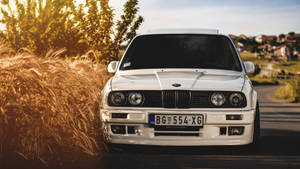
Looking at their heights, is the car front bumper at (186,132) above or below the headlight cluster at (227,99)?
below

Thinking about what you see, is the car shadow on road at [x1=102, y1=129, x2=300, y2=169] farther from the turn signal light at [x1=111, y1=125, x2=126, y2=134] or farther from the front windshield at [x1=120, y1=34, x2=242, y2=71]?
the front windshield at [x1=120, y1=34, x2=242, y2=71]

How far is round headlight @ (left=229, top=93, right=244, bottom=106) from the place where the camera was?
5672 mm

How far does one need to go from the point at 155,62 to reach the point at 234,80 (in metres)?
1.40

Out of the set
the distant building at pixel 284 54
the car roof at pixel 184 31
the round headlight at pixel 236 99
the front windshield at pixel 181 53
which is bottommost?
the distant building at pixel 284 54

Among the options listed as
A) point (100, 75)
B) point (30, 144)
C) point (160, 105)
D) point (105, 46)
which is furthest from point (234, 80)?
point (105, 46)

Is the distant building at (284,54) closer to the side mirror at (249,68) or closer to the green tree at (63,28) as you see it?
the green tree at (63,28)

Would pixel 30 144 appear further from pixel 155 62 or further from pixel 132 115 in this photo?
pixel 155 62

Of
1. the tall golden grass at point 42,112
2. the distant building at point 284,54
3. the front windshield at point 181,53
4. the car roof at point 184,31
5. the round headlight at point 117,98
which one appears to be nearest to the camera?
the round headlight at point 117,98

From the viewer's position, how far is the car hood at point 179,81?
18.5 feet

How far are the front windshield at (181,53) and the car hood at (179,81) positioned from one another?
52 cm

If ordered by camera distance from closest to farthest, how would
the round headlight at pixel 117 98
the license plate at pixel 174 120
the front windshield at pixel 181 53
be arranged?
1. the license plate at pixel 174 120
2. the round headlight at pixel 117 98
3. the front windshield at pixel 181 53

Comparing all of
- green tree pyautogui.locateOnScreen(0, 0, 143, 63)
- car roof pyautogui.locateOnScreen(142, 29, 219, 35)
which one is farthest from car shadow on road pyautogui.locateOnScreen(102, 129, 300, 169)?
green tree pyautogui.locateOnScreen(0, 0, 143, 63)

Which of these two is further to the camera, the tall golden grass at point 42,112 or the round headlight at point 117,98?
the tall golden grass at point 42,112

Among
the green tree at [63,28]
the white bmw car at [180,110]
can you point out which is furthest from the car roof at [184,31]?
the green tree at [63,28]
